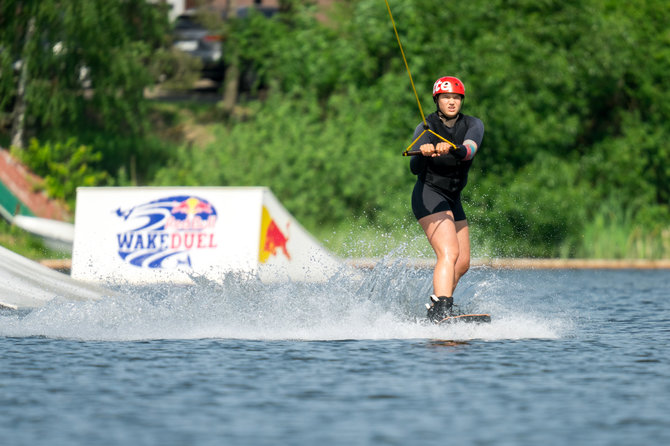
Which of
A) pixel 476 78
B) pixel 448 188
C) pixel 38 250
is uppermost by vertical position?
pixel 476 78

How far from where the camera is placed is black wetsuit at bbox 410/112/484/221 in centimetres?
930

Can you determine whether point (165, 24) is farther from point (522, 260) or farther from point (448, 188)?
point (448, 188)

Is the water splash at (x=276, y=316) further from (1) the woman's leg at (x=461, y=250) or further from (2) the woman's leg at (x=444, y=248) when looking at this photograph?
(1) the woman's leg at (x=461, y=250)

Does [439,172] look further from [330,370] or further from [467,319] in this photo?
[330,370]

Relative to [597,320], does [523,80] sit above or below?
above

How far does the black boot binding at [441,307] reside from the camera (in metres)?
9.22

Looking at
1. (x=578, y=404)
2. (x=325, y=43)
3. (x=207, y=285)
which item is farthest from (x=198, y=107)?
(x=578, y=404)

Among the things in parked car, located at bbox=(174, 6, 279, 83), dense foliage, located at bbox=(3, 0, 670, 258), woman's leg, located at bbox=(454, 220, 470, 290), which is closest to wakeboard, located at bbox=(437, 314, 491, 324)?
woman's leg, located at bbox=(454, 220, 470, 290)

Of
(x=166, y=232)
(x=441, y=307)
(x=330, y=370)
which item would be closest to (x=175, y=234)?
(x=166, y=232)

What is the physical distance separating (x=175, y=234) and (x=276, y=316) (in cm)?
583

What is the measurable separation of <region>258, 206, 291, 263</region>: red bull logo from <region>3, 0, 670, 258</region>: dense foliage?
679 centimetres

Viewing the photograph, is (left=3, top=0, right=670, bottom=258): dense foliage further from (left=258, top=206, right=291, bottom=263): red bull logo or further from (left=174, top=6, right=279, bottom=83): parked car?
(left=258, top=206, right=291, bottom=263): red bull logo

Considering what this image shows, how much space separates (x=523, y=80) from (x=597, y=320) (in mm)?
Answer: 15617

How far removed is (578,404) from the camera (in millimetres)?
6496
